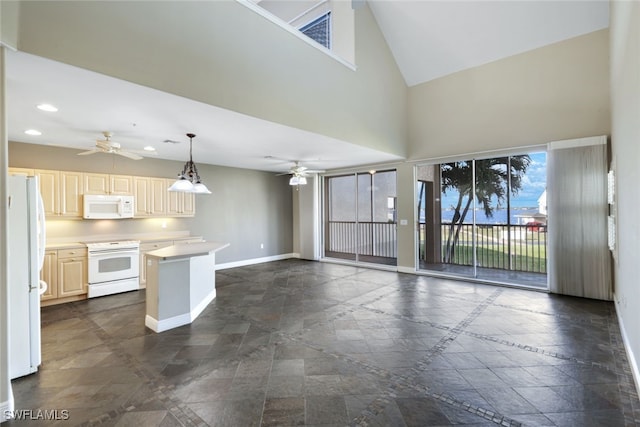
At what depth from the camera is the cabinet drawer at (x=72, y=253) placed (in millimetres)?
4461

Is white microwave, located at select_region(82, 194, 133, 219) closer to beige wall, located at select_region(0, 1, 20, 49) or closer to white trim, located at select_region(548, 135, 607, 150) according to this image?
beige wall, located at select_region(0, 1, 20, 49)

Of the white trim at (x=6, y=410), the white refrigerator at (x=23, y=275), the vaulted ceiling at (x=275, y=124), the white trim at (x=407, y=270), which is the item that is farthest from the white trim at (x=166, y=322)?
the white trim at (x=407, y=270)

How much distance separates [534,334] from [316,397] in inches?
105

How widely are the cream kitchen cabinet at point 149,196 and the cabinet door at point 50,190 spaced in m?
1.09

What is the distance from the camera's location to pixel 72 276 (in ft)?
14.9

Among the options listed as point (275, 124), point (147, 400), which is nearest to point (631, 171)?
point (275, 124)

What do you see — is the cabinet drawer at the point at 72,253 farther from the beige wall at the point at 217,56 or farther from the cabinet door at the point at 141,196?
the beige wall at the point at 217,56

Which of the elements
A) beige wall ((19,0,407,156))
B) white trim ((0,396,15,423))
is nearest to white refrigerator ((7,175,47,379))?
white trim ((0,396,15,423))

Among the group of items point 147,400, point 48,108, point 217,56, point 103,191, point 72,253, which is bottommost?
A: point 147,400

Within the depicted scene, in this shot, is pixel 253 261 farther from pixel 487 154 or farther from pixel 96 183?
pixel 487 154

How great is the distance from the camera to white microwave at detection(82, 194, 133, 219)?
192 inches

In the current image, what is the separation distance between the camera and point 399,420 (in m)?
1.90

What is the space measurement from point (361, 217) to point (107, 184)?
19.2 feet

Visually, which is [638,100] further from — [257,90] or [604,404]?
[257,90]
